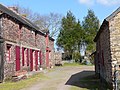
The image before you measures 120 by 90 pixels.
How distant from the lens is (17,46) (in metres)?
27.3

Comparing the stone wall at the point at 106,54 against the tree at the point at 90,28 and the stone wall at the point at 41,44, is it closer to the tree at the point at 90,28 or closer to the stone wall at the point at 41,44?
the stone wall at the point at 41,44

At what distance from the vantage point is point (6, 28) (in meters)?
24.4

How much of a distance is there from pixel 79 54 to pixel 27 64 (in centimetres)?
3479

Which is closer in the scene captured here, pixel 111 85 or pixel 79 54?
pixel 111 85

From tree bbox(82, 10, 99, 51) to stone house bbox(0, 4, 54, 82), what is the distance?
88.7 ft

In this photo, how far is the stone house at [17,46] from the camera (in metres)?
23.5

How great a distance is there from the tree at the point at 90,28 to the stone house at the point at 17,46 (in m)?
27.0

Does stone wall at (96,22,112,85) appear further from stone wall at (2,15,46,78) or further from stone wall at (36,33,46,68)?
stone wall at (36,33,46,68)

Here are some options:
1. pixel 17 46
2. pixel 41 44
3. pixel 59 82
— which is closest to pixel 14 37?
pixel 17 46

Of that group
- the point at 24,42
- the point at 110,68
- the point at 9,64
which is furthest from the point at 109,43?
the point at 24,42

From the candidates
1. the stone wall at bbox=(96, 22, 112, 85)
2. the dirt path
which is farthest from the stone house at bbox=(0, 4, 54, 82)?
the stone wall at bbox=(96, 22, 112, 85)

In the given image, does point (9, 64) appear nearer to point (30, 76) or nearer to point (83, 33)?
point (30, 76)

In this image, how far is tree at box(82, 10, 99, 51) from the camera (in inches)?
2574

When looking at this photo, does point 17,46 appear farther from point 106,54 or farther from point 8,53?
point 106,54
